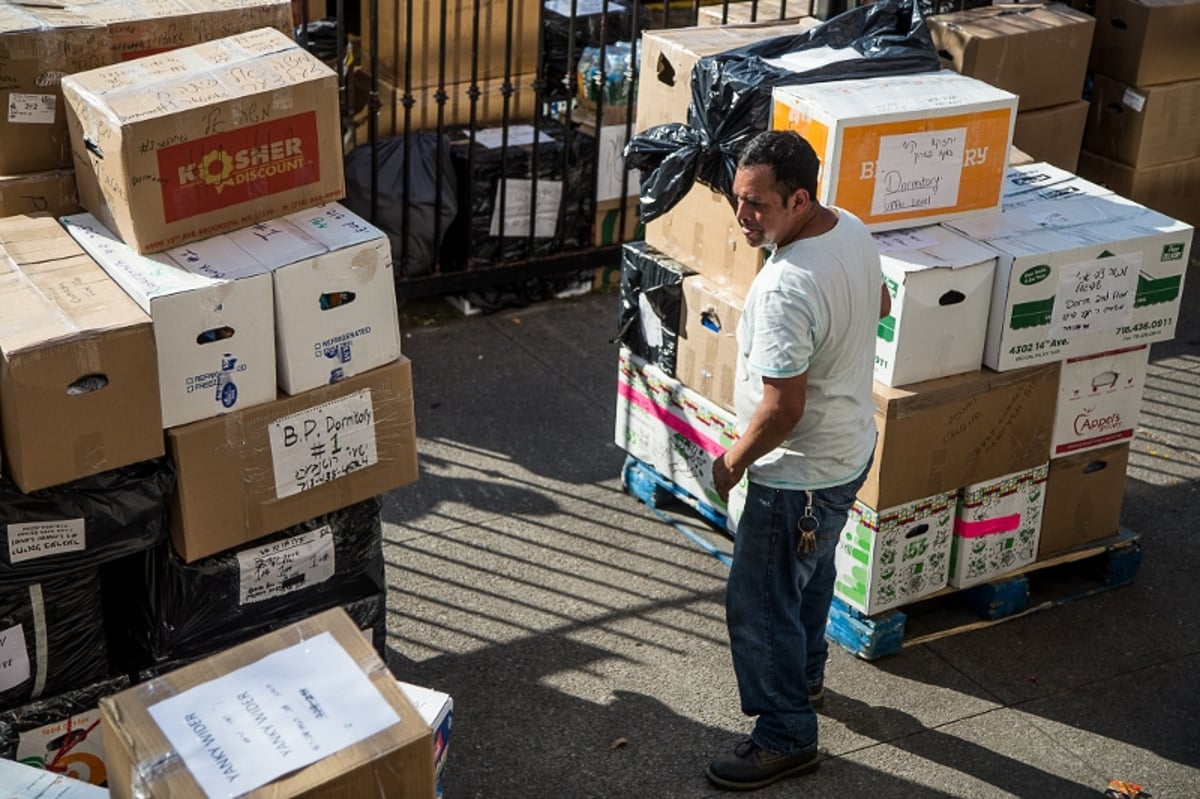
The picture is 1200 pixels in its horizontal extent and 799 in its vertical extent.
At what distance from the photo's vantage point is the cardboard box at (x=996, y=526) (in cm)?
495

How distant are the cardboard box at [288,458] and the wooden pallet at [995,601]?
1580mm

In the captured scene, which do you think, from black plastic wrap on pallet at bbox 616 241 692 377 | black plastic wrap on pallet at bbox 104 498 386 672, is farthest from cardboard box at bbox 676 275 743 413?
black plastic wrap on pallet at bbox 104 498 386 672

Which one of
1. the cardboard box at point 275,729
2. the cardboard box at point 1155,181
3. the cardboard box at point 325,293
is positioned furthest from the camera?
the cardboard box at point 1155,181

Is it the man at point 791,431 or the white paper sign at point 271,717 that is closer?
the white paper sign at point 271,717

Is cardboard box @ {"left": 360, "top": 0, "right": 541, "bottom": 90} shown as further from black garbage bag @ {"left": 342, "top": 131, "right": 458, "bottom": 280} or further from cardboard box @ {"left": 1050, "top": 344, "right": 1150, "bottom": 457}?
cardboard box @ {"left": 1050, "top": 344, "right": 1150, "bottom": 457}

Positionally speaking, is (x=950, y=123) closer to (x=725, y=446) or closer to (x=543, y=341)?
(x=725, y=446)

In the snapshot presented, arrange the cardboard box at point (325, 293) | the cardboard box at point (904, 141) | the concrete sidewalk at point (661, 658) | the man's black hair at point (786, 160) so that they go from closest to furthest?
the man's black hair at point (786, 160) < the cardboard box at point (325, 293) < the concrete sidewalk at point (661, 658) < the cardboard box at point (904, 141)

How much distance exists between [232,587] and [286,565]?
16cm

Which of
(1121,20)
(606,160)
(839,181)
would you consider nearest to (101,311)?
(839,181)

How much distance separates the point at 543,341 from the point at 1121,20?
3508 millimetres

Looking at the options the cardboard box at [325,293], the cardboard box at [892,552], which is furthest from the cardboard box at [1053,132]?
the cardboard box at [325,293]

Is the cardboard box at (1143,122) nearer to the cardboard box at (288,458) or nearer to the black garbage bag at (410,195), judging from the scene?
the black garbage bag at (410,195)

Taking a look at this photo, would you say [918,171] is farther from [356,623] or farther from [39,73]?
[39,73]

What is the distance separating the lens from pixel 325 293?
3.99 m
